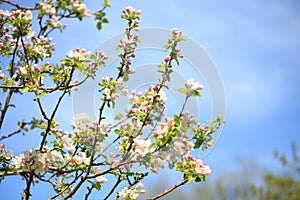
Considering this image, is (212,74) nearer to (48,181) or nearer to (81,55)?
(81,55)

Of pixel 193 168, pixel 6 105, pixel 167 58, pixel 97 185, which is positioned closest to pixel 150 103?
pixel 167 58

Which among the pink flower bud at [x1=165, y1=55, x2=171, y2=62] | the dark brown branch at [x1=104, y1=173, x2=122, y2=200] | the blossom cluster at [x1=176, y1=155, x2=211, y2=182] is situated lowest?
the blossom cluster at [x1=176, y1=155, x2=211, y2=182]

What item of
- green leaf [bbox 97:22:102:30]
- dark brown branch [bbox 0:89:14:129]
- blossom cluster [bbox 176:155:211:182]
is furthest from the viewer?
dark brown branch [bbox 0:89:14:129]

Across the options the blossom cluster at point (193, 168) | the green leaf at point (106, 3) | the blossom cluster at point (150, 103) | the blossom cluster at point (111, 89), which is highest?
the green leaf at point (106, 3)

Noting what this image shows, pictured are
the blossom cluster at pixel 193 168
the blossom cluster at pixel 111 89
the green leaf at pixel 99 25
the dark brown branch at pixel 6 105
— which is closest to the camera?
the green leaf at pixel 99 25

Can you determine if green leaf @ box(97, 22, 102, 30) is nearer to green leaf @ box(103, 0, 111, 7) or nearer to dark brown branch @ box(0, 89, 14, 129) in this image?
green leaf @ box(103, 0, 111, 7)

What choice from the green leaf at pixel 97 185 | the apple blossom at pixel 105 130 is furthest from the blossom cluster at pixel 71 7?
the green leaf at pixel 97 185

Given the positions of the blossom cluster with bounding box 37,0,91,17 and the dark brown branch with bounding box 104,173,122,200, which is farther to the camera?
the dark brown branch with bounding box 104,173,122,200

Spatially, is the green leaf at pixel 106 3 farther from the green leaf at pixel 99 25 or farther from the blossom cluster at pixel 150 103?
the blossom cluster at pixel 150 103

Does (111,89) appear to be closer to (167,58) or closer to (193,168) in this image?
(167,58)

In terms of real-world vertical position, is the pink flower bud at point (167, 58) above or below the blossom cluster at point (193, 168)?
above

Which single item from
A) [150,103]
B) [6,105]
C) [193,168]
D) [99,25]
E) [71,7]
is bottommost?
[193,168]

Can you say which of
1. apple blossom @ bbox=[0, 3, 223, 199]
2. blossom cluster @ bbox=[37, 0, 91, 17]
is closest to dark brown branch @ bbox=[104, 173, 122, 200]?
apple blossom @ bbox=[0, 3, 223, 199]

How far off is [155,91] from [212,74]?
1.58ft
